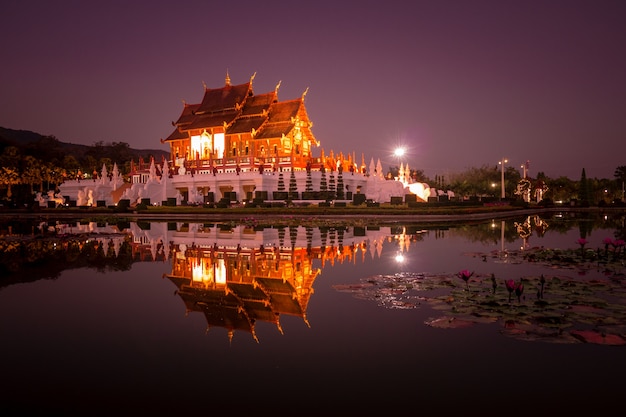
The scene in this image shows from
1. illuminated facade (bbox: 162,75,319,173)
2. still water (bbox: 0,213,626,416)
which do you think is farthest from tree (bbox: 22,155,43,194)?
still water (bbox: 0,213,626,416)

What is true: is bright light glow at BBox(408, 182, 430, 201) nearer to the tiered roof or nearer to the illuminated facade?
the illuminated facade

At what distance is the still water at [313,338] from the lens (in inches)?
201

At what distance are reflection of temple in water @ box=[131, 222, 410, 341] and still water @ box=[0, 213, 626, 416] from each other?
7cm

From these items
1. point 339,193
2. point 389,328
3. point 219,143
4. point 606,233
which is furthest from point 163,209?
point 389,328

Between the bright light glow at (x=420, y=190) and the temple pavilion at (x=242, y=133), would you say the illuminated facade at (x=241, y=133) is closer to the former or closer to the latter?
the temple pavilion at (x=242, y=133)

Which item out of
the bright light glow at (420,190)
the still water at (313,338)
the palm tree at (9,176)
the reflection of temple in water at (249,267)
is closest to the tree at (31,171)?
the palm tree at (9,176)

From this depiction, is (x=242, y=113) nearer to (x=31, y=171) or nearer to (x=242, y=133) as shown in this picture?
(x=242, y=133)

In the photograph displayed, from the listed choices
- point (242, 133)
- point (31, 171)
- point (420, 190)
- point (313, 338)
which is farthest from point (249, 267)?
point (31, 171)

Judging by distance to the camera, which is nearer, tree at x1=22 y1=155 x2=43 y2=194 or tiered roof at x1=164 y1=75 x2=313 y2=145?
tiered roof at x1=164 y1=75 x2=313 y2=145

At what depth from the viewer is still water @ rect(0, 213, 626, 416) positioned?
16.8ft

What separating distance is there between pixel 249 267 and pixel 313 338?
646 centimetres

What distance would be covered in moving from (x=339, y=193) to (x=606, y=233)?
22.9 meters

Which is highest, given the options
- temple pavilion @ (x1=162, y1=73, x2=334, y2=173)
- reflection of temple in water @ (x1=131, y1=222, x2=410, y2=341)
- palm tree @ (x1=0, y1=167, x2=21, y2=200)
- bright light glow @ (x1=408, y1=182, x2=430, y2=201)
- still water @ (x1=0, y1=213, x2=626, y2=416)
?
temple pavilion @ (x1=162, y1=73, x2=334, y2=173)

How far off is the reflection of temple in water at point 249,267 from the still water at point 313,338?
7 cm
